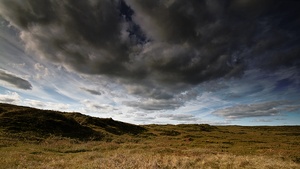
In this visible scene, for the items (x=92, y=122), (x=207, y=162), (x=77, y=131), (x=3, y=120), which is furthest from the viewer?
(x=92, y=122)

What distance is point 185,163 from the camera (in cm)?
2022

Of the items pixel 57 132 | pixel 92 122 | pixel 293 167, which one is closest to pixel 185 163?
pixel 293 167

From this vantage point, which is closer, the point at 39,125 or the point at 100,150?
the point at 100,150

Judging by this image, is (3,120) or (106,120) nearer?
(3,120)

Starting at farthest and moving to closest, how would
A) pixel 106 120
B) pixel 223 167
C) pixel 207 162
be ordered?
pixel 106 120
pixel 207 162
pixel 223 167

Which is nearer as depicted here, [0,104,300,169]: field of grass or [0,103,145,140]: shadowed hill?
[0,104,300,169]: field of grass

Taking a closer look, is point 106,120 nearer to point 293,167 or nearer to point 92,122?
point 92,122

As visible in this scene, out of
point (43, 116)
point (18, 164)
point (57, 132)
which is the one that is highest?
point (43, 116)

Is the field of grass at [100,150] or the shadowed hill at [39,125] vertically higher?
the shadowed hill at [39,125]

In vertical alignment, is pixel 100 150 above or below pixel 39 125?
below

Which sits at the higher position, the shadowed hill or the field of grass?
the shadowed hill

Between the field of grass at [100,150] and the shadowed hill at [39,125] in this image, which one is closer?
the field of grass at [100,150]

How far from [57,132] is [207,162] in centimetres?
3583

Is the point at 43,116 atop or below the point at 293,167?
atop
